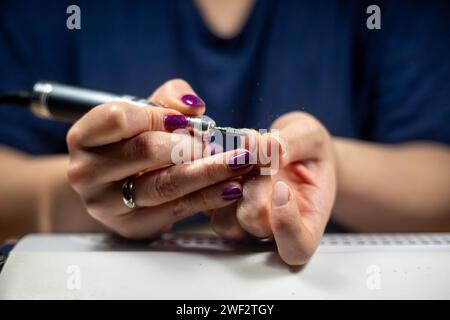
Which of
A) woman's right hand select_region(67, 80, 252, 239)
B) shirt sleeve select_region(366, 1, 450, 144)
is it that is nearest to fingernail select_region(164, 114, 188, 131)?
woman's right hand select_region(67, 80, 252, 239)

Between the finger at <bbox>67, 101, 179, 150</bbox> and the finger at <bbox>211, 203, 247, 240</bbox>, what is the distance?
2.5 inches

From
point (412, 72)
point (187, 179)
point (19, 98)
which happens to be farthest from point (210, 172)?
point (412, 72)

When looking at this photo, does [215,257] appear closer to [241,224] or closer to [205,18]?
[241,224]

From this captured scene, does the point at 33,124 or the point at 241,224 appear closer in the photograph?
the point at 241,224

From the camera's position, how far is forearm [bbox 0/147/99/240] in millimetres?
404

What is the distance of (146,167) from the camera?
0.25 metres

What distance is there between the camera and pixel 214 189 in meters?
0.25

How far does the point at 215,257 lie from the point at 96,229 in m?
0.17

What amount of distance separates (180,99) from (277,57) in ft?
0.65

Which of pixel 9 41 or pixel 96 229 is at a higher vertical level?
pixel 9 41

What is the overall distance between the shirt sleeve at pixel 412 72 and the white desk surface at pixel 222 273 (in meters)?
0.21

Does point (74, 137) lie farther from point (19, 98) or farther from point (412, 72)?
point (412, 72)

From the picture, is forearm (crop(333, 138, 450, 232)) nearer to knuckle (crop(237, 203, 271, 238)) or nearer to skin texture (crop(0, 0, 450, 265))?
skin texture (crop(0, 0, 450, 265))
